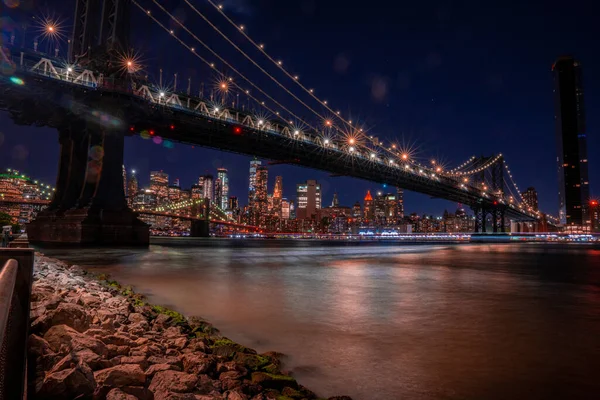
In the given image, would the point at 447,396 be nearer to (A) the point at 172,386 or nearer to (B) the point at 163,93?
(A) the point at 172,386

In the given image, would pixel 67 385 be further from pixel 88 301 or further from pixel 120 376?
pixel 88 301

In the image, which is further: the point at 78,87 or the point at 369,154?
the point at 369,154

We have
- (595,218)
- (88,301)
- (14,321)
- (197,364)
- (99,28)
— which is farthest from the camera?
(595,218)

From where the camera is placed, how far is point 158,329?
4684mm

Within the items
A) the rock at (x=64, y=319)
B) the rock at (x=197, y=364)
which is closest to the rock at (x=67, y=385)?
the rock at (x=197, y=364)

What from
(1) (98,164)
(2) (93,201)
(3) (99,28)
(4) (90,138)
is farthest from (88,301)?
(3) (99,28)

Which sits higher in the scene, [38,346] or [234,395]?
[38,346]

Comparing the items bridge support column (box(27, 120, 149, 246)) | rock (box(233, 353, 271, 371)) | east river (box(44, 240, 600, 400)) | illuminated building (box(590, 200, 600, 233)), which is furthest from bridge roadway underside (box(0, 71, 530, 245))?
illuminated building (box(590, 200, 600, 233))

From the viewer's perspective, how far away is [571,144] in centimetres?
12794

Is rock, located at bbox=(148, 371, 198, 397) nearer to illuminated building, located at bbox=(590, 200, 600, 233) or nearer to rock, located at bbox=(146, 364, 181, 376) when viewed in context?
rock, located at bbox=(146, 364, 181, 376)

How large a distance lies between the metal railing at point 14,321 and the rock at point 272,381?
66.8 inches

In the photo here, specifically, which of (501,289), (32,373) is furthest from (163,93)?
(32,373)

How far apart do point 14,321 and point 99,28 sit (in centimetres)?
4174

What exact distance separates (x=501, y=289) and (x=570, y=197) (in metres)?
148
